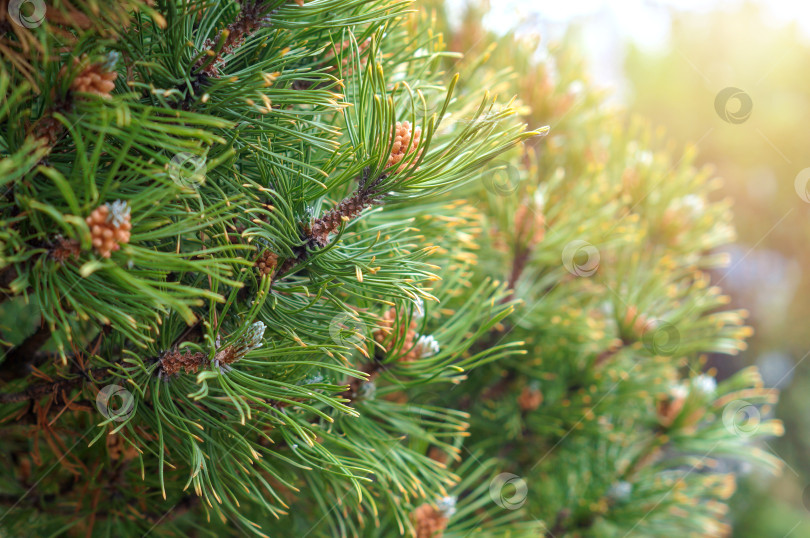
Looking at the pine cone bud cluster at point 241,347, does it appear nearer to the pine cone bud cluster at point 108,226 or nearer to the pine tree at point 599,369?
the pine cone bud cluster at point 108,226

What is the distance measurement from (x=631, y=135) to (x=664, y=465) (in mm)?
391

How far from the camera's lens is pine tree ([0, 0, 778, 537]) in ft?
0.72

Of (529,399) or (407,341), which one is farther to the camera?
(529,399)

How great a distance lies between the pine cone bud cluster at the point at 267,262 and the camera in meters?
0.27

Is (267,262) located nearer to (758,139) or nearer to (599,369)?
(599,369)

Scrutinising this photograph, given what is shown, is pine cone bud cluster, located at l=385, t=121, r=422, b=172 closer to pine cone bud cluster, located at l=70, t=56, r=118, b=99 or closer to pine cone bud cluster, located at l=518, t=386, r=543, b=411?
pine cone bud cluster, located at l=70, t=56, r=118, b=99

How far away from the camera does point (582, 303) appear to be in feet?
1.94

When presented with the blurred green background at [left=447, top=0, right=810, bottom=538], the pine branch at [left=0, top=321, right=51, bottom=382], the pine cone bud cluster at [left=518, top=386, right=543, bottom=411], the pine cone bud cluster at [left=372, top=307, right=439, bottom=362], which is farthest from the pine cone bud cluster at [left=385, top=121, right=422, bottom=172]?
the blurred green background at [left=447, top=0, right=810, bottom=538]

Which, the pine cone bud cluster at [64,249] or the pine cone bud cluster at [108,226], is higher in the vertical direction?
the pine cone bud cluster at [108,226]

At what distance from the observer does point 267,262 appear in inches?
10.8

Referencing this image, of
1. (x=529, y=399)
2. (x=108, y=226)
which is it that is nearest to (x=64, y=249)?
(x=108, y=226)

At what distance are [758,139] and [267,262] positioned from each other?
198 cm

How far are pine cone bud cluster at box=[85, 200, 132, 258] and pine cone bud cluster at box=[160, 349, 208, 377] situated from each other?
0.25 ft

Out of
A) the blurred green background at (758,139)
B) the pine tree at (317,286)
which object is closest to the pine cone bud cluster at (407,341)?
the pine tree at (317,286)
